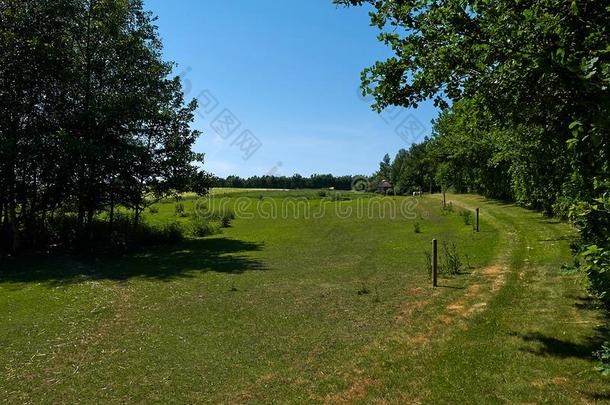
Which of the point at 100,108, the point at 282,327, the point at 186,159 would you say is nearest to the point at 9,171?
the point at 100,108

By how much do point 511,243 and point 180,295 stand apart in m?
18.1

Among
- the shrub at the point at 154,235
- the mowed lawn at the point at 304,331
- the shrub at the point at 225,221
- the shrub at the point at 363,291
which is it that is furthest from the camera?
the shrub at the point at 225,221

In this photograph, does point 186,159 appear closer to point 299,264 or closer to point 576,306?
point 299,264

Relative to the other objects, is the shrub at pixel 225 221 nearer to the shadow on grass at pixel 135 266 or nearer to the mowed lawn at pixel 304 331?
the shadow on grass at pixel 135 266

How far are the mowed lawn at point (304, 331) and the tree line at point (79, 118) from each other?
7163mm

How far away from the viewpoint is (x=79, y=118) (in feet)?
91.7

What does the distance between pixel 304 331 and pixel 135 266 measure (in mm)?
14847

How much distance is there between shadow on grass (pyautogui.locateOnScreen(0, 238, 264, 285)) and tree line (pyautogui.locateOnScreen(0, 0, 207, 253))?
5155 millimetres

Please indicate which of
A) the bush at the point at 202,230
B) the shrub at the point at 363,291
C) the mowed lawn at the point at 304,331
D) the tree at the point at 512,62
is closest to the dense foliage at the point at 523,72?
the tree at the point at 512,62

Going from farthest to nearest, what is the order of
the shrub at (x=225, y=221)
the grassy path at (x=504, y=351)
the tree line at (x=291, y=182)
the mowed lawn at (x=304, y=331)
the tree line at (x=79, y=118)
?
the tree line at (x=291, y=182) → the shrub at (x=225, y=221) → the tree line at (x=79, y=118) → the mowed lawn at (x=304, y=331) → the grassy path at (x=504, y=351)

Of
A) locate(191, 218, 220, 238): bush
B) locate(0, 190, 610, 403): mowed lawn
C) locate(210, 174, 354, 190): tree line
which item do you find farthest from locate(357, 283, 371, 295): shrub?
locate(210, 174, 354, 190): tree line

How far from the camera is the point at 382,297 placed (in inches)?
574

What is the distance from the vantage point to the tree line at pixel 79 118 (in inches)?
1023

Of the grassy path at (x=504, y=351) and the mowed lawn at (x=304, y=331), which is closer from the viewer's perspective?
the grassy path at (x=504, y=351)
